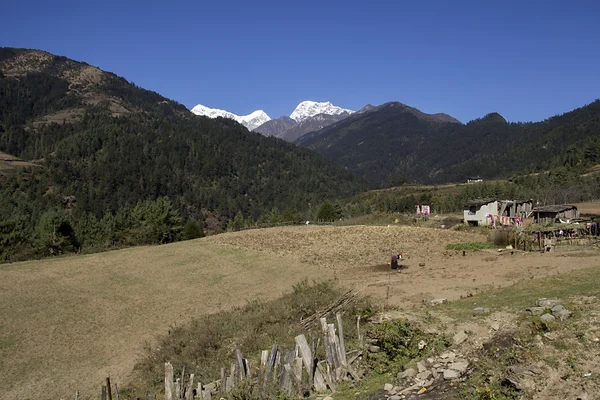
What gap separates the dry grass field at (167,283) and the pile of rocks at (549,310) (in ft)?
18.6

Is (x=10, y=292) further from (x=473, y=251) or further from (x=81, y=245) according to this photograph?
(x=81, y=245)

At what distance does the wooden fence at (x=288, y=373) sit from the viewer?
38.2 feet

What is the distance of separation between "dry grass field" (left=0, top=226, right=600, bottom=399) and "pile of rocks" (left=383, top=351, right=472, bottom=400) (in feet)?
27.2

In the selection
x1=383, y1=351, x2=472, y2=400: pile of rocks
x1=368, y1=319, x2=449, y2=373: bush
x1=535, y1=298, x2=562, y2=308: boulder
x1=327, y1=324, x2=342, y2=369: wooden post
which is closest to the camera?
x1=383, y1=351, x2=472, y2=400: pile of rocks

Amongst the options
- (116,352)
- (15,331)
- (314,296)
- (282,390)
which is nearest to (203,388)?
(282,390)

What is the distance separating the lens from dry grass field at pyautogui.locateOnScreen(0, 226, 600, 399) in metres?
20.9

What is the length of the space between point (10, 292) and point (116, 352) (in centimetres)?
1668

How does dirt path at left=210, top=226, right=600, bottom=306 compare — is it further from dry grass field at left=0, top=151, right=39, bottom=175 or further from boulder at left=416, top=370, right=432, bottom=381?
dry grass field at left=0, top=151, right=39, bottom=175

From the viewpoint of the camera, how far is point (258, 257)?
146 feet

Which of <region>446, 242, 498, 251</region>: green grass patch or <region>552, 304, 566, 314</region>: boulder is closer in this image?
<region>552, 304, 566, 314</region>: boulder

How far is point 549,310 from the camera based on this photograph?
14.6m

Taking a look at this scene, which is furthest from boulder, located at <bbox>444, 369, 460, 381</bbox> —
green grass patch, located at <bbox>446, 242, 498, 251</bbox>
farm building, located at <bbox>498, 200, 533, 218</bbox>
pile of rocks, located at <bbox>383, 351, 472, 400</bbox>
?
farm building, located at <bbox>498, 200, 533, 218</bbox>

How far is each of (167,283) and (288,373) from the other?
26.5 metres

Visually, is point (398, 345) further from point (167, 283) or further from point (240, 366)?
point (167, 283)
